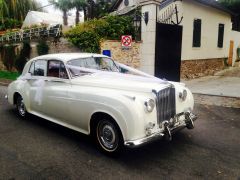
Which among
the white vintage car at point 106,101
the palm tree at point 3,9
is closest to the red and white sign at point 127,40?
the white vintage car at point 106,101

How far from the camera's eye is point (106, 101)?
3961 mm

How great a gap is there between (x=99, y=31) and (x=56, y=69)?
5669mm

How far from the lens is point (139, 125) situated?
364 cm

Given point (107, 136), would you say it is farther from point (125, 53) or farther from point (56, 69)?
point (125, 53)

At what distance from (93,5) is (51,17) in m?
9.25

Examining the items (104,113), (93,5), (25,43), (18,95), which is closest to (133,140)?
(104,113)

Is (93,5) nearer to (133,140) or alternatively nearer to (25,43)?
(25,43)

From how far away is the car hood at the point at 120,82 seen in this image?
161 inches

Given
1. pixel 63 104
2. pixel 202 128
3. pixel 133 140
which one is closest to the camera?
pixel 133 140

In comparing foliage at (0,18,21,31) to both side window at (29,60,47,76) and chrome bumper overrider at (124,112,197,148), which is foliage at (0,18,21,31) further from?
chrome bumper overrider at (124,112,197,148)

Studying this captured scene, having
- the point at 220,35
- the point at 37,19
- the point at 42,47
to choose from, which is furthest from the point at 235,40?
the point at 37,19

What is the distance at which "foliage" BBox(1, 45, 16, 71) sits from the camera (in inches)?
702

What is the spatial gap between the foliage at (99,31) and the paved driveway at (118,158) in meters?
5.56

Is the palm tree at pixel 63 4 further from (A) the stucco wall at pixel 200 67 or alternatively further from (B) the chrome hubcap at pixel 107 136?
(B) the chrome hubcap at pixel 107 136
